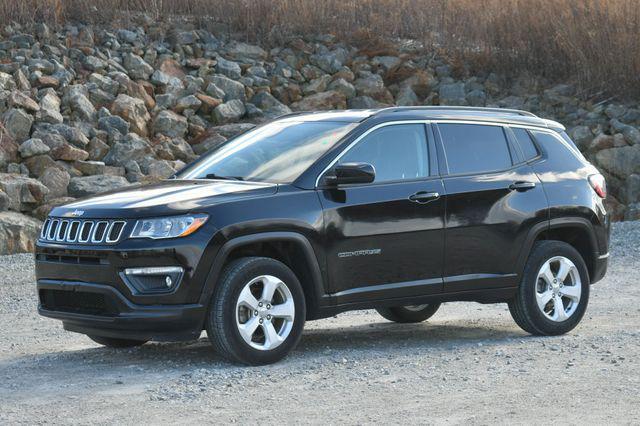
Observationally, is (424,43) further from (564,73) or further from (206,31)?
(206,31)

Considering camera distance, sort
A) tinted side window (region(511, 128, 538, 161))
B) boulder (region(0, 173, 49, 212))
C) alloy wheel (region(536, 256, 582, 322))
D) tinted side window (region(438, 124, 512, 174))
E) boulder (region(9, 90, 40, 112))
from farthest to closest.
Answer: boulder (region(9, 90, 40, 112))
boulder (region(0, 173, 49, 212))
tinted side window (region(511, 128, 538, 161))
alloy wheel (region(536, 256, 582, 322))
tinted side window (region(438, 124, 512, 174))

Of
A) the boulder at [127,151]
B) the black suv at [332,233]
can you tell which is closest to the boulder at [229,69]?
the boulder at [127,151]

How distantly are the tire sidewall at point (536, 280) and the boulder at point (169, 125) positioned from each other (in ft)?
39.6

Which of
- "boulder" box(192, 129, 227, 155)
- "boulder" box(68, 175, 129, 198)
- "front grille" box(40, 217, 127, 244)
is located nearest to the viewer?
"front grille" box(40, 217, 127, 244)

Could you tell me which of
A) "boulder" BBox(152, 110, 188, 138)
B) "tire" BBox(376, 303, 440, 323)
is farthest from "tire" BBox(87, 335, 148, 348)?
"boulder" BBox(152, 110, 188, 138)

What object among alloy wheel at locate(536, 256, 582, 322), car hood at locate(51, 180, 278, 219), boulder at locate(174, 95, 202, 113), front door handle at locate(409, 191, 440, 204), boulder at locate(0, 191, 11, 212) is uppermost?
car hood at locate(51, 180, 278, 219)

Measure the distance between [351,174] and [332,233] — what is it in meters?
0.44

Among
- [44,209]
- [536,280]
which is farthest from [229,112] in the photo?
[536,280]

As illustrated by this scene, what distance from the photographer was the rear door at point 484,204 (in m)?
9.59

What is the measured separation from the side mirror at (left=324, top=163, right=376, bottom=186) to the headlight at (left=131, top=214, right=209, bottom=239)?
1116 millimetres

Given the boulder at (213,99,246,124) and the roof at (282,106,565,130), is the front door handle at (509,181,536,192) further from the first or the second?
the boulder at (213,99,246,124)

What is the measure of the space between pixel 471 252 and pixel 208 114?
13.4 meters

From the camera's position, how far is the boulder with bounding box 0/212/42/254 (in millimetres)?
16875

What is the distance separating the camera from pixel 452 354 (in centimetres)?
924
